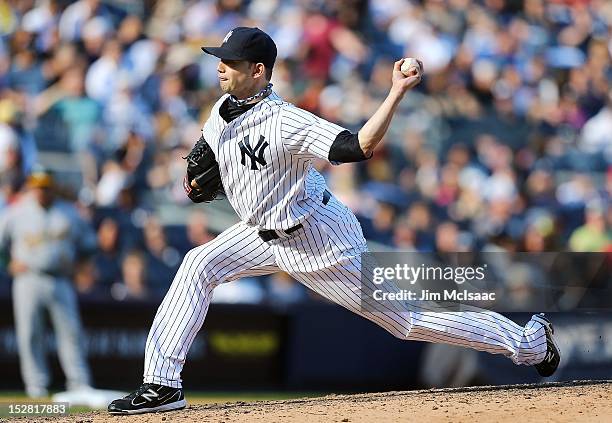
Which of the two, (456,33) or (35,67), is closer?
(35,67)

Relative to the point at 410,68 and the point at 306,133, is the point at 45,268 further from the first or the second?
the point at 410,68

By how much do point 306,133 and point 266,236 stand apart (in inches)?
24.5

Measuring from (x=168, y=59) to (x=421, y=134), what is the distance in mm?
2591

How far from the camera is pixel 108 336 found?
9.23 m

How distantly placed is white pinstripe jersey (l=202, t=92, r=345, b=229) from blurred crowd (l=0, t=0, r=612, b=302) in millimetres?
4213

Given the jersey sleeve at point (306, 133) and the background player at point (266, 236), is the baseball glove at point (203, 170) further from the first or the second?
the jersey sleeve at point (306, 133)

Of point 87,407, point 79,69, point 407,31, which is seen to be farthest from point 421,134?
point 87,407

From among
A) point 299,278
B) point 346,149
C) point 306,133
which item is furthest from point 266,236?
point 346,149

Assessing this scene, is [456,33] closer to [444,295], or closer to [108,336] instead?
[108,336]

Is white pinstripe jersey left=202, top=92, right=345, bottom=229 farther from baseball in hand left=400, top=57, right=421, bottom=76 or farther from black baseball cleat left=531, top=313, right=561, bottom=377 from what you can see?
black baseball cleat left=531, top=313, right=561, bottom=377

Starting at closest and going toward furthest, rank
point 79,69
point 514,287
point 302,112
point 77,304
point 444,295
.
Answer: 1. point 302,112
2. point 444,295
3. point 514,287
4. point 77,304
5. point 79,69

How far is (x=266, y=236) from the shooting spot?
5340 mm

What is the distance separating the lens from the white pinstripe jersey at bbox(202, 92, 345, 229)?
5.01 metres

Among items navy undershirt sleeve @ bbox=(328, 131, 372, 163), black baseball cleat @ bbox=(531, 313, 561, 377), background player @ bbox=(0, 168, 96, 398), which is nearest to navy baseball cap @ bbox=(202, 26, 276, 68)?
navy undershirt sleeve @ bbox=(328, 131, 372, 163)
